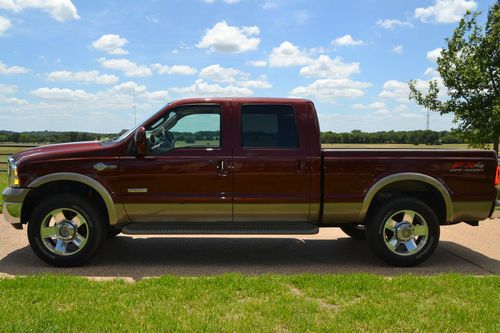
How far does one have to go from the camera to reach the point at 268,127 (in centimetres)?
556

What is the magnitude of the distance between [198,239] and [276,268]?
197 cm

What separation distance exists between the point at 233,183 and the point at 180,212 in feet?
2.42

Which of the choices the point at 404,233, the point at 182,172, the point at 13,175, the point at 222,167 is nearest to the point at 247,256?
the point at 222,167

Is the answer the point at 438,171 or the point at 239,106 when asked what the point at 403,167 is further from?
the point at 239,106

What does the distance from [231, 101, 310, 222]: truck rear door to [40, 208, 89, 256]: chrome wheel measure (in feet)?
6.10

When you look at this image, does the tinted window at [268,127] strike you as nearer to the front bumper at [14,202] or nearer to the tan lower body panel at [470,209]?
the tan lower body panel at [470,209]

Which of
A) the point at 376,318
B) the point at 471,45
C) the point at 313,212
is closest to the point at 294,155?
the point at 313,212

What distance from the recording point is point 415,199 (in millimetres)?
5598

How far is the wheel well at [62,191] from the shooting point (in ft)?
18.1

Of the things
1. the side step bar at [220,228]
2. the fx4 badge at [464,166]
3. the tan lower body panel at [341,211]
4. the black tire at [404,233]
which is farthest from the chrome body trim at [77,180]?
the fx4 badge at [464,166]

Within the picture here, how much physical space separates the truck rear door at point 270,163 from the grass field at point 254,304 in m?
0.90

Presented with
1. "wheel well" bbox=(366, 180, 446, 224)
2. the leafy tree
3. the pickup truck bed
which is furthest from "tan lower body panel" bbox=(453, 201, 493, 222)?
the leafy tree

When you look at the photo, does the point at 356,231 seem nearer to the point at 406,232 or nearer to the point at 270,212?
the point at 406,232

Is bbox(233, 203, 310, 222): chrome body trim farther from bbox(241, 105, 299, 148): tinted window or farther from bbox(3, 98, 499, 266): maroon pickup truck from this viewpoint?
bbox(241, 105, 299, 148): tinted window
